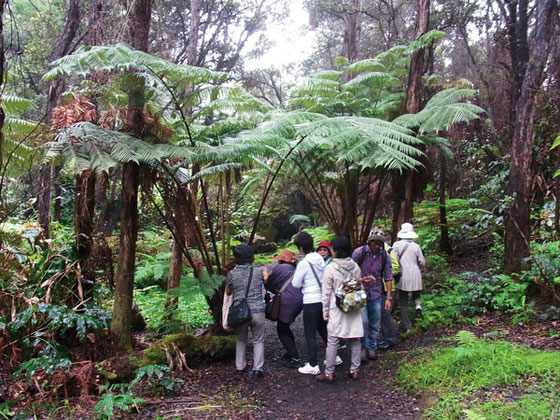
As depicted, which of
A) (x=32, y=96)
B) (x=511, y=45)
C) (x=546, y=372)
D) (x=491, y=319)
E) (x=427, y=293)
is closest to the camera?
(x=546, y=372)

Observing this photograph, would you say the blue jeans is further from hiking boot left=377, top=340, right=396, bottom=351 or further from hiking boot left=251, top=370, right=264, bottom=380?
hiking boot left=251, top=370, right=264, bottom=380

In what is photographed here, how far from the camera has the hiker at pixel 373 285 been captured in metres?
5.18

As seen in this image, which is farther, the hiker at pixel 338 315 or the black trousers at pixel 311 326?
the black trousers at pixel 311 326

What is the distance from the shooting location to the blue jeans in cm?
518

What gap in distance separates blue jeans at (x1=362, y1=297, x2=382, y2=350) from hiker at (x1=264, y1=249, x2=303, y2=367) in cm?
83

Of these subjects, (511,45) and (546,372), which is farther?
(511,45)

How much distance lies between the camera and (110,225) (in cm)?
1034

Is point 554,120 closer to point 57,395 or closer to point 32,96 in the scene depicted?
point 57,395

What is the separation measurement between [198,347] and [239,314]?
829 mm

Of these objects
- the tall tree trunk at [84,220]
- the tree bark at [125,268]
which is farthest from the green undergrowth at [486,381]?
the tall tree trunk at [84,220]

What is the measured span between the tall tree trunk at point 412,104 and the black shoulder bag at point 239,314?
3616mm

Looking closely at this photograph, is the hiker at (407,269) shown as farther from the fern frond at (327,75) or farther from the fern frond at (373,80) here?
the fern frond at (327,75)

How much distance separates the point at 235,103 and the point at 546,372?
14.7ft

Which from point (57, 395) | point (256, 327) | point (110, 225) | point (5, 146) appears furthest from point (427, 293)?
point (110, 225)
